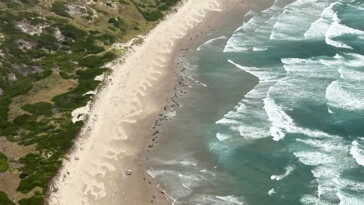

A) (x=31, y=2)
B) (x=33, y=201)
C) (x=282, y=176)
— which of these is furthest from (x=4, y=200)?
(x=31, y=2)

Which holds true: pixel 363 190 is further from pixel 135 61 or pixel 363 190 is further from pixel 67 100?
pixel 135 61

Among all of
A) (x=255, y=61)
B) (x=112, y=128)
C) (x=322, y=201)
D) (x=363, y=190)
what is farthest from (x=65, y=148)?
(x=255, y=61)

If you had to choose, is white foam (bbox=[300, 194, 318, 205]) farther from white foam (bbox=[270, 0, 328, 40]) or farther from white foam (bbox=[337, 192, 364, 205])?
white foam (bbox=[270, 0, 328, 40])

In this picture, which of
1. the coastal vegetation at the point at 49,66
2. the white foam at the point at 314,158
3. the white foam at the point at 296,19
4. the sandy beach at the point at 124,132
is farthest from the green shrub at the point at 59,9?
the white foam at the point at 314,158

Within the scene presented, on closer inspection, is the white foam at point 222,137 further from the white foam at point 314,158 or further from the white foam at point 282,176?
the white foam at point 282,176

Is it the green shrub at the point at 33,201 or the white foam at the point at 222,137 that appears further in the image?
the white foam at the point at 222,137

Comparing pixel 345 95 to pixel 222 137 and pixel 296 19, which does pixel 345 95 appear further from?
pixel 296 19

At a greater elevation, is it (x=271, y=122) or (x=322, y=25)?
(x=322, y=25)
